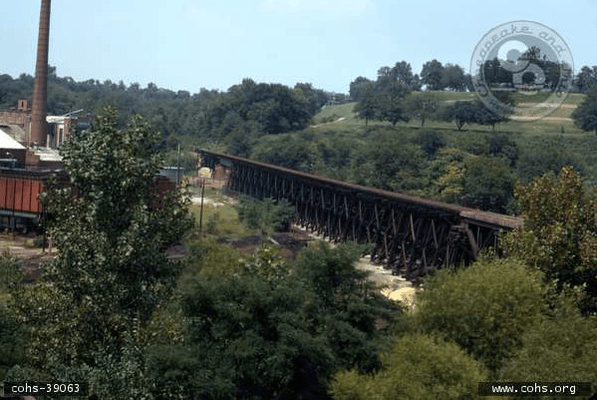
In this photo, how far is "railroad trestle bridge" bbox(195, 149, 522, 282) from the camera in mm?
39375

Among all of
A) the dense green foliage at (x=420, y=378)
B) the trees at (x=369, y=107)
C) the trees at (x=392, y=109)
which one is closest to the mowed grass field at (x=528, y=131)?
the trees at (x=392, y=109)

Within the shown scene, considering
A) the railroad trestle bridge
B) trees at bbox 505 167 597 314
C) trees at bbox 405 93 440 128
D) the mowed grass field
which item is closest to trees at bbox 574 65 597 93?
the mowed grass field

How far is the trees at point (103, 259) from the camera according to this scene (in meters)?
19.1

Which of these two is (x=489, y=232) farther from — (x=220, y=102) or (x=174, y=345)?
(x=220, y=102)

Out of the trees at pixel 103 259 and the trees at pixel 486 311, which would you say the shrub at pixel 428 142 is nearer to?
the trees at pixel 486 311

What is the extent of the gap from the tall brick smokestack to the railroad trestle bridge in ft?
111

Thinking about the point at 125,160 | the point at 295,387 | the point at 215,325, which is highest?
the point at 125,160

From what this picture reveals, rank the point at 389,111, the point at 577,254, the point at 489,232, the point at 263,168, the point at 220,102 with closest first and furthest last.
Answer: the point at 577,254
the point at 489,232
the point at 263,168
the point at 389,111
the point at 220,102

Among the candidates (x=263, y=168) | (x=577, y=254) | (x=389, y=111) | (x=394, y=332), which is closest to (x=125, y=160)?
(x=394, y=332)

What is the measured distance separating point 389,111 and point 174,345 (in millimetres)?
133342

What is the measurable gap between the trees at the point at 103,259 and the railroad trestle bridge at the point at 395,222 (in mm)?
20448

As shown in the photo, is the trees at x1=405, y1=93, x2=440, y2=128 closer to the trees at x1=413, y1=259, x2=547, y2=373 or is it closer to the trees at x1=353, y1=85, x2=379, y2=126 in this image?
the trees at x1=353, y1=85, x2=379, y2=126

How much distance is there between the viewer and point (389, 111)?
149000mm

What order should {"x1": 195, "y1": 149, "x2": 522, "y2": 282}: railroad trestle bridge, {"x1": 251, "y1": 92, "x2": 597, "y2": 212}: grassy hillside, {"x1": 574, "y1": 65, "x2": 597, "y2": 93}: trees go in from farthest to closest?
{"x1": 574, "y1": 65, "x2": 597, "y2": 93}: trees → {"x1": 251, "y1": 92, "x2": 597, "y2": 212}: grassy hillside → {"x1": 195, "y1": 149, "x2": 522, "y2": 282}: railroad trestle bridge
